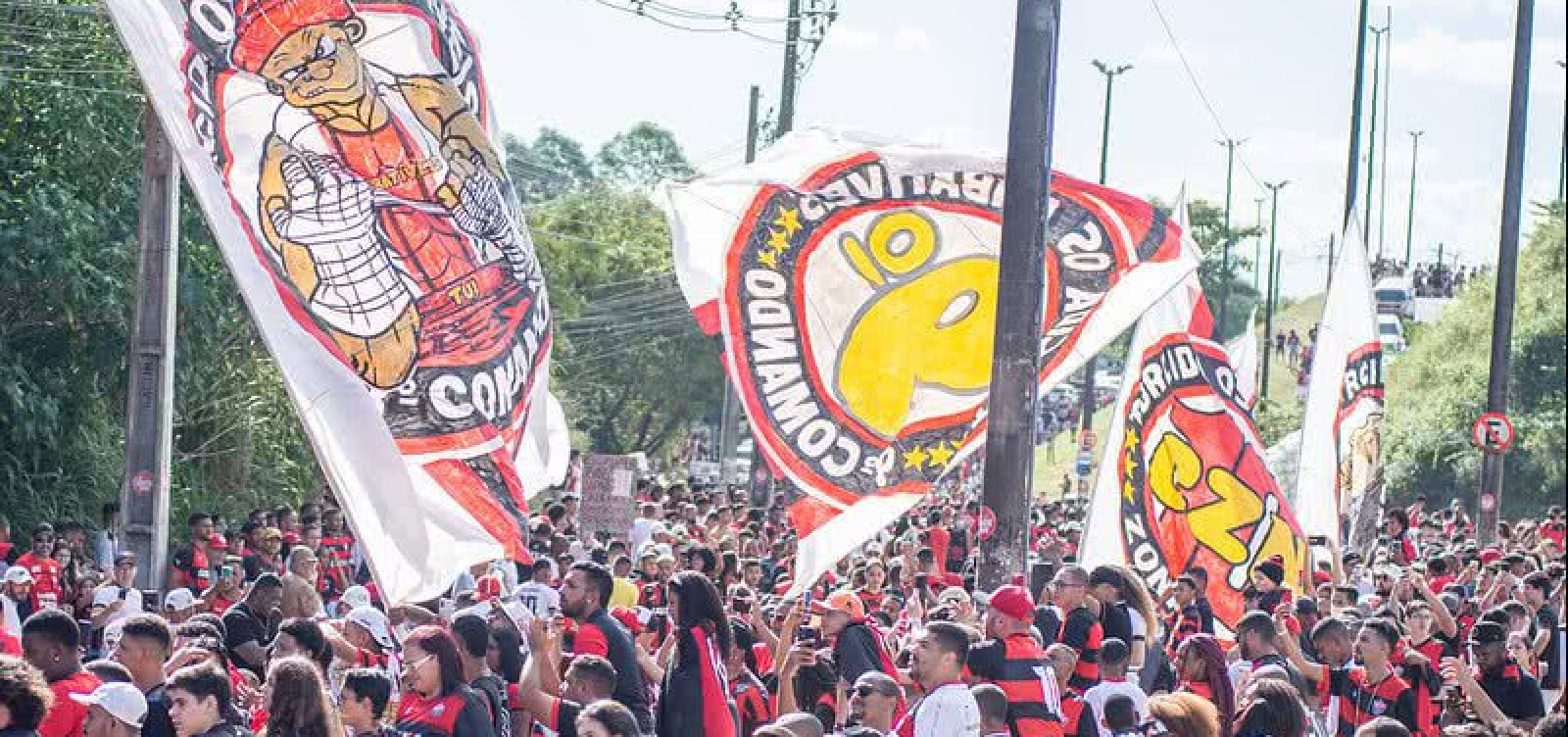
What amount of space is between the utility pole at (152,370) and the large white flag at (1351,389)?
10742 millimetres

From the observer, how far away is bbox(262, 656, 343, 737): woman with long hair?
6836 millimetres

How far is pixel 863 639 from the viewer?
411 inches

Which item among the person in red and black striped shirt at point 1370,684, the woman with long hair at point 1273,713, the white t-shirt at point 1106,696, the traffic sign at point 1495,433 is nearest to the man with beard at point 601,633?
the white t-shirt at point 1106,696

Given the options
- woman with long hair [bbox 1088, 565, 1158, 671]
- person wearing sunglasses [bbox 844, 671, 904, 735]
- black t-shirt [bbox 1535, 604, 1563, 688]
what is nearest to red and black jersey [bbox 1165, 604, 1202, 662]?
woman with long hair [bbox 1088, 565, 1158, 671]

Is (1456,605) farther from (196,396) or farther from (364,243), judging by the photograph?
(196,396)

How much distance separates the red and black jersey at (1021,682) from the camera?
900cm

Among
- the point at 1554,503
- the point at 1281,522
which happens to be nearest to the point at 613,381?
the point at 1554,503

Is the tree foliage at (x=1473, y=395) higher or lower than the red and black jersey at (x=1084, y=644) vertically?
higher

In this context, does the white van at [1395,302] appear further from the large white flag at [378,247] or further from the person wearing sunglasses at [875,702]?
the person wearing sunglasses at [875,702]

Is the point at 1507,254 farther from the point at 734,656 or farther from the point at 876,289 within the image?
the point at 734,656

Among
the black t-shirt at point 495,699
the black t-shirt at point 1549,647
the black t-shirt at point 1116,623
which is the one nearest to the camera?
the black t-shirt at point 495,699

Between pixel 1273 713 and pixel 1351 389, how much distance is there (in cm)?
1416

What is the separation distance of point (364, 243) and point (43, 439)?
34.3 feet

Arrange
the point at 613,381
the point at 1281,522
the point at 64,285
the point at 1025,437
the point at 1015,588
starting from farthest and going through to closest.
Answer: the point at 613,381, the point at 64,285, the point at 1281,522, the point at 1025,437, the point at 1015,588
